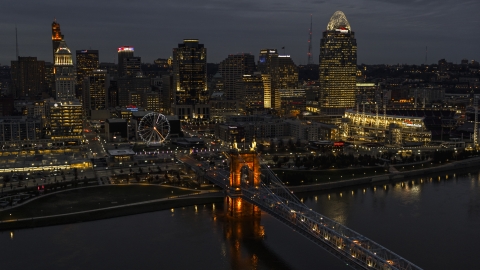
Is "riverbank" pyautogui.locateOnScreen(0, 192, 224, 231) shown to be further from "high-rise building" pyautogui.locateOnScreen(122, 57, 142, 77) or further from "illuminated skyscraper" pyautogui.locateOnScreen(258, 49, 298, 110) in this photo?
"high-rise building" pyautogui.locateOnScreen(122, 57, 142, 77)

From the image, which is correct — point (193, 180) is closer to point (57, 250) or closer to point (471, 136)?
point (57, 250)

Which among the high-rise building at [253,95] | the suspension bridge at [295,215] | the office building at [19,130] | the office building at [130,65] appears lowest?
the suspension bridge at [295,215]

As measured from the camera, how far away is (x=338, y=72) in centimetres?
4444

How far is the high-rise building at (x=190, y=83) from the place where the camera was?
39.8 metres

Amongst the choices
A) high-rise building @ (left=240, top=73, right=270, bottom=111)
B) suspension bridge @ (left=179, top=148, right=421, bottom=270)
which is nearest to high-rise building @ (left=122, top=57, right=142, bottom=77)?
high-rise building @ (left=240, top=73, right=270, bottom=111)

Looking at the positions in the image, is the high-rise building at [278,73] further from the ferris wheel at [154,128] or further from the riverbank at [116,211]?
the riverbank at [116,211]

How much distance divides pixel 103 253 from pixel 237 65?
4218cm

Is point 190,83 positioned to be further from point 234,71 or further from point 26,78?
point 26,78

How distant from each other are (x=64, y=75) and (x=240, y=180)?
65.9 ft

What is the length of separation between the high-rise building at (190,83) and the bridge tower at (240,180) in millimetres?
22975

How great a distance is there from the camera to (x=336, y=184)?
1959cm

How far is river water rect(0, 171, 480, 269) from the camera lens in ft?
39.7

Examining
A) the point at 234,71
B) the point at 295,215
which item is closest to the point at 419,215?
the point at 295,215

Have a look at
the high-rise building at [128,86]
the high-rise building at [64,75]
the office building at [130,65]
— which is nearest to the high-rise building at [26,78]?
the office building at [130,65]
